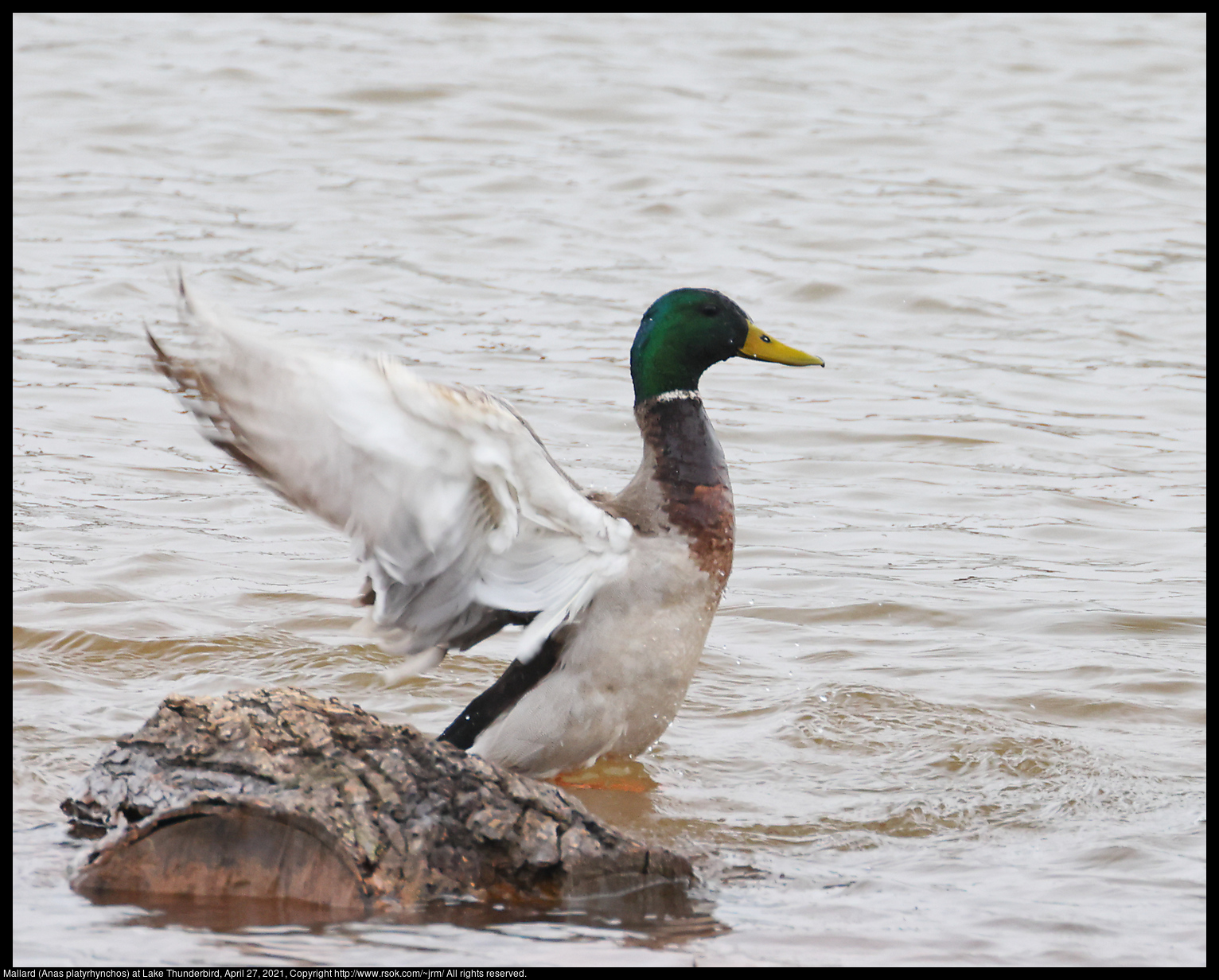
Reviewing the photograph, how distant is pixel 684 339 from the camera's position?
4.93 metres

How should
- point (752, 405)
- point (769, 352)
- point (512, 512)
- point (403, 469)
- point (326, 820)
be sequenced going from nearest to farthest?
point (326, 820) → point (403, 469) → point (512, 512) → point (769, 352) → point (752, 405)

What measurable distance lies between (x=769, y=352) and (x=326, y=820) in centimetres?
215

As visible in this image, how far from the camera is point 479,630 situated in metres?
4.51

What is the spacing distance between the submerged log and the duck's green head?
1.48 metres

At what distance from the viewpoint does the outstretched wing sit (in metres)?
3.82

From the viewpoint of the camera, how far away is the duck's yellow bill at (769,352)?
5059 millimetres

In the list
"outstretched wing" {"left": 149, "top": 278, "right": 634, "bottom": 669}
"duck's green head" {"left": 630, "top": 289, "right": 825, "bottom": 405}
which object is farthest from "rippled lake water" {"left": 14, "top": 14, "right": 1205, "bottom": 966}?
"duck's green head" {"left": 630, "top": 289, "right": 825, "bottom": 405}

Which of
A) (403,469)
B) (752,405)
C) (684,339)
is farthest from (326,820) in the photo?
(752,405)

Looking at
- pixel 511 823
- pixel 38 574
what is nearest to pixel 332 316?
pixel 38 574

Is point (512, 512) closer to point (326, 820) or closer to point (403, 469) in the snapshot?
point (403, 469)

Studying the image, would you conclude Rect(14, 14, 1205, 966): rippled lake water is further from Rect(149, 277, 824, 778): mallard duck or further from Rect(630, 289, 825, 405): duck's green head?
Rect(630, 289, 825, 405): duck's green head

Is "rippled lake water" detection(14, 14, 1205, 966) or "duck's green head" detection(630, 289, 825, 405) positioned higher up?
"duck's green head" detection(630, 289, 825, 405)

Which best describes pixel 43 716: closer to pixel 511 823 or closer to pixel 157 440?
pixel 511 823

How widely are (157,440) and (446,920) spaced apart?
4.95 m
